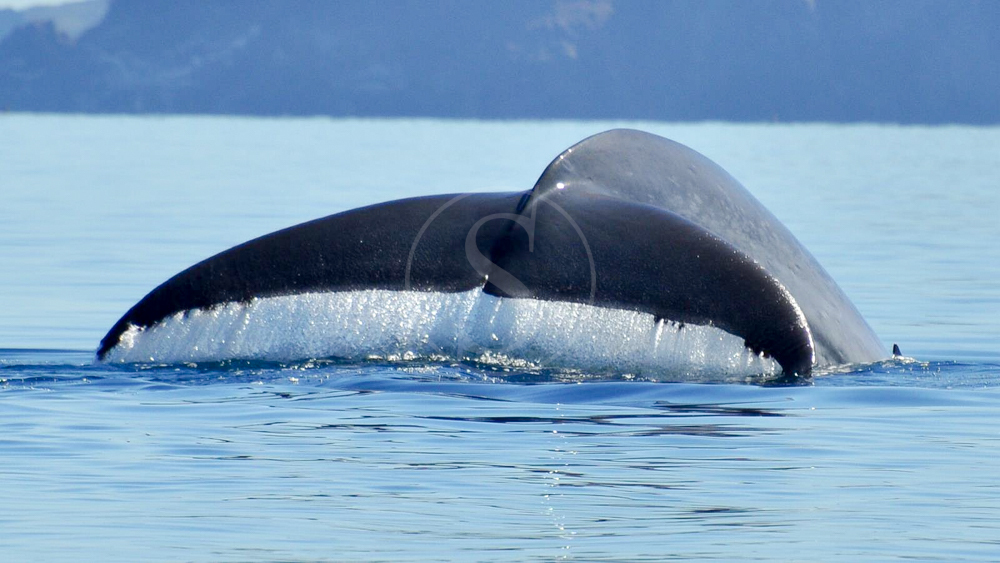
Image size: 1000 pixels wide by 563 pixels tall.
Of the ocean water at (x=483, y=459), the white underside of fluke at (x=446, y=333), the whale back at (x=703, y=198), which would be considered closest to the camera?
the ocean water at (x=483, y=459)

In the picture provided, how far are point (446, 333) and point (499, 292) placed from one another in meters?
0.43

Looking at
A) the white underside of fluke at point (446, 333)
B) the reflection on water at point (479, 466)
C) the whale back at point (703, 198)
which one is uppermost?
the whale back at point (703, 198)

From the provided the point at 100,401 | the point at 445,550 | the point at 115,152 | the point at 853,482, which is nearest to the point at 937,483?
the point at 853,482

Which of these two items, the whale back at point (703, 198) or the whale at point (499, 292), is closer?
the whale at point (499, 292)

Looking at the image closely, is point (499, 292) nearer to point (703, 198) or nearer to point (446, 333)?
point (446, 333)

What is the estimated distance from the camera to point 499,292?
822 centimetres

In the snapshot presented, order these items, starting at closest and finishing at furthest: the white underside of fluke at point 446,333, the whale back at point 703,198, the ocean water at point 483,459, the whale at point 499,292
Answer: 1. the ocean water at point 483,459
2. the whale at point 499,292
3. the white underside of fluke at point 446,333
4. the whale back at point 703,198

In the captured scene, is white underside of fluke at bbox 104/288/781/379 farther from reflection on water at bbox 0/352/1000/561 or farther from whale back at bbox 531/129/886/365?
whale back at bbox 531/129/886/365

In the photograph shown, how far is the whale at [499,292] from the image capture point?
8.02m

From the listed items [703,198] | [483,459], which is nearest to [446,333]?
[483,459]

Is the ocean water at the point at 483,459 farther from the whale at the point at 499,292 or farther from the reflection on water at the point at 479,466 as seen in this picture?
the whale at the point at 499,292

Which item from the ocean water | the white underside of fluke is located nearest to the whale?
the white underside of fluke

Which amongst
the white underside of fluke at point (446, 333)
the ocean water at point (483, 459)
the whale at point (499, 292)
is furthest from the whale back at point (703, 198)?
the white underside of fluke at point (446, 333)

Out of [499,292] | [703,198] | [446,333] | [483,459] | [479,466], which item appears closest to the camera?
[479,466]
